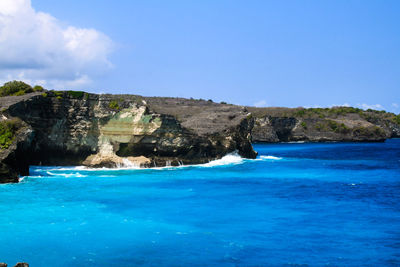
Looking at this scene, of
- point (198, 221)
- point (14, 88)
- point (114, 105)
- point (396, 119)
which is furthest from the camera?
point (396, 119)

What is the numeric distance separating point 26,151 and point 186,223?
2063 centimetres

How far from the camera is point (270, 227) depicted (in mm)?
18984

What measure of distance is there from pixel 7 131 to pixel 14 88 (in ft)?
58.9

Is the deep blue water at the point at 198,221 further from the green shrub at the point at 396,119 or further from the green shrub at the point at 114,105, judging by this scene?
the green shrub at the point at 396,119

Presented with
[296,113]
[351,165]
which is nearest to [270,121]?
[296,113]

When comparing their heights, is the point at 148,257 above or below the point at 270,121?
below

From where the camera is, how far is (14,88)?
48375mm

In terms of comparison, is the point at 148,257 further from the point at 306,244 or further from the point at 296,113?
the point at 296,113

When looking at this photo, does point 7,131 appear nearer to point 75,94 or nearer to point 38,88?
point 75,94

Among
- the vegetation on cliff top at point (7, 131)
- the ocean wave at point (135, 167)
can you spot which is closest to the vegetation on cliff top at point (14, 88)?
the ocean wave at point (135, 167)

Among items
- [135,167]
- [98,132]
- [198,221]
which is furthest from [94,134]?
[198,221]

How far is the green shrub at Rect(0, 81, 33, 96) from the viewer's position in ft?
156

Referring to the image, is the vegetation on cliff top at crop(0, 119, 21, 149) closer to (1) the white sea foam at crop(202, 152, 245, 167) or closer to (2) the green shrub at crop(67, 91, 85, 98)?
(2) the green shrub at crop(67, 91, 85, 98)

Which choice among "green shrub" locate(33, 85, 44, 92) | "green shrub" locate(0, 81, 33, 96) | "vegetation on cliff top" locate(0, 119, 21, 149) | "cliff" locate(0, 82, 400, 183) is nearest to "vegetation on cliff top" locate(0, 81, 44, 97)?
"green shrub" locate(0, 81, 33, 96)
